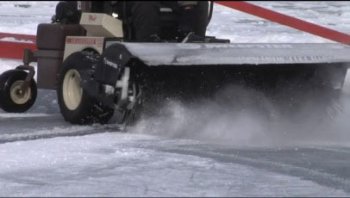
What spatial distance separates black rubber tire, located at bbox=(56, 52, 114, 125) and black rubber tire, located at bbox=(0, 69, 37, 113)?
0.95 metres

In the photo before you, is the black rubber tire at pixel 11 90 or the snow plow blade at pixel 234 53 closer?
the snow plow blade at pixel 234 53

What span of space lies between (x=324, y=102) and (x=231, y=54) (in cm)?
138

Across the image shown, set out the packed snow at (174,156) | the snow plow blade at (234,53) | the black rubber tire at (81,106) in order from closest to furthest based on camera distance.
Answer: the packed snow at (174,156)
the snow plow blade at (234,53)
the black rubber tire at (81,106)

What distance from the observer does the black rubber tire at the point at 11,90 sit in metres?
7.82

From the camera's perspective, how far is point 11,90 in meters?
7.88

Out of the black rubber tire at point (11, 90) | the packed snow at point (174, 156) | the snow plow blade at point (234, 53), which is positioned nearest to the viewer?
the packed snow at point (174, 156)

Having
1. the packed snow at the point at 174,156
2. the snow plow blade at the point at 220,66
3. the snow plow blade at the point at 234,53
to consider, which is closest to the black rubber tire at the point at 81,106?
the packed snow at the point at 174,156

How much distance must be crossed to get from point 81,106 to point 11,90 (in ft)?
4.55

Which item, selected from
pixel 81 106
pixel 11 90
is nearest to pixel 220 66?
pixel 81 106

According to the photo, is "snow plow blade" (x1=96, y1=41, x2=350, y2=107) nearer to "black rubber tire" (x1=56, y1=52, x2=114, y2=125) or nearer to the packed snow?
the packed snow

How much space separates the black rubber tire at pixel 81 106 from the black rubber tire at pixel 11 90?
946 mm

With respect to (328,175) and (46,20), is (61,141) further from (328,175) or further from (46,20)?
(46,20)

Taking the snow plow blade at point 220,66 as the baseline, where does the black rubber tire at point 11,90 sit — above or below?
below

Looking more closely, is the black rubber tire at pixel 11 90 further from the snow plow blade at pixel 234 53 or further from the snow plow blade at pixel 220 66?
the snow plow blade at pixel 234 53
